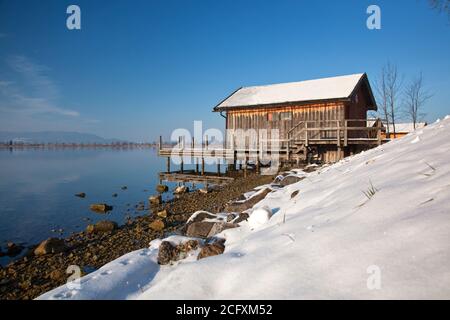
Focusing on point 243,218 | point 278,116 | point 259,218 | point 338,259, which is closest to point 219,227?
point 243,218

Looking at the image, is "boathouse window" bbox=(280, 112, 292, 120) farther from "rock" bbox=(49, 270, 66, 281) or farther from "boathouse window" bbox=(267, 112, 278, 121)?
"rock" bbox=(49, 270, 66, 281)

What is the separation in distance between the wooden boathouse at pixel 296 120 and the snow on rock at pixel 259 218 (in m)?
12.7

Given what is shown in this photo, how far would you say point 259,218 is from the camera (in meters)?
4.66

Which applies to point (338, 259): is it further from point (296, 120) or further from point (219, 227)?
point (296, 120)

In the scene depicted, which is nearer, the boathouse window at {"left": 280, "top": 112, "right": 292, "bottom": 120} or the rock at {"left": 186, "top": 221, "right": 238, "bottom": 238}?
the rock at {"left": 186, "top": 221, "right": 238, "bottom": 238}

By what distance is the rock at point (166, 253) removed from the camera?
12.7 feet

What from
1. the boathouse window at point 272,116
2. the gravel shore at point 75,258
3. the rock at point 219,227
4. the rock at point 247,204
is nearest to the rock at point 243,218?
the rock at point 219,227

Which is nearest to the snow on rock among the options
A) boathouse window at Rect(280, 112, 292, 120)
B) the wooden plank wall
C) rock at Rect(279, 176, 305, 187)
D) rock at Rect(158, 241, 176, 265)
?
rock at Rect(158, 241, 176, 265)

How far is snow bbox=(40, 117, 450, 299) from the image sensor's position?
200 centimetres

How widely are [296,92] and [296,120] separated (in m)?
2.66

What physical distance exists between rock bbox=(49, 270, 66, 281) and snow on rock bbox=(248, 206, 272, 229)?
18.6 ft

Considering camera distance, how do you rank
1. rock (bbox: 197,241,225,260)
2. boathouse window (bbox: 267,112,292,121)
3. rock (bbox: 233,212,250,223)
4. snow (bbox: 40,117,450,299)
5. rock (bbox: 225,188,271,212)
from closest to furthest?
snow (bbox: 40,117,450,299) → rock (bbox: 197,241,225,260) → rock (bbox: 233,212,250,223) → rock (bbox: 225,188,271,212) → boathouse window (bbox: 267,112,292,121)

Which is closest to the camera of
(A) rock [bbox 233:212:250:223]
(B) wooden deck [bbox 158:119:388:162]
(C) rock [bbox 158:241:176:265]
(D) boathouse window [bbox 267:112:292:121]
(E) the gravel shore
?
(C) rock [bbox 158:241:176:265]

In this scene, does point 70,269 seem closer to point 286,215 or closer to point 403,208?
point 286,215
